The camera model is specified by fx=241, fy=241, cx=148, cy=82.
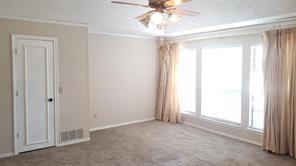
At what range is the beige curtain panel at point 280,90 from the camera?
410 cm

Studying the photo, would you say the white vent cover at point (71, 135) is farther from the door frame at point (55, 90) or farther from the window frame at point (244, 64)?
the window frame at point (244, 64)

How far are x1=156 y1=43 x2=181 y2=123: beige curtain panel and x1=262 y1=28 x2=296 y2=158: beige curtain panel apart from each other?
2.42 metres

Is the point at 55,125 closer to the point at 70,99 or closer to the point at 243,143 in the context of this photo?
the point at 70,99

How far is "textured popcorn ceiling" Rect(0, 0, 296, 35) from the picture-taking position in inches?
135

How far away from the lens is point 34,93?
4344 mm

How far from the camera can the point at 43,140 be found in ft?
14.8

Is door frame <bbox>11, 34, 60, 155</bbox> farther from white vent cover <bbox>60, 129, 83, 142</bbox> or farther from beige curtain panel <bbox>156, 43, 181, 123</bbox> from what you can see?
beige curtain panel <bbox>156, 43, 181, 123</bbox>

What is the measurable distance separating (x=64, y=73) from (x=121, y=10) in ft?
5.42

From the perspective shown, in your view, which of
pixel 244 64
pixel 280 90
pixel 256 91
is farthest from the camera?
pixel 244 64

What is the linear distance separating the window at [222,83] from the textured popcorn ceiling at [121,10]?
1.02 metres

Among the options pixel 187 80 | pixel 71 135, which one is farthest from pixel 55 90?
pixel 187 80

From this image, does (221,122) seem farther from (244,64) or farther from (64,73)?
(64,73)

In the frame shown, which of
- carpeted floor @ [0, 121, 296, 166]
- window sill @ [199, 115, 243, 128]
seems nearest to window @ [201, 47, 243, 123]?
window sill @ [199, 115, 243, 128]

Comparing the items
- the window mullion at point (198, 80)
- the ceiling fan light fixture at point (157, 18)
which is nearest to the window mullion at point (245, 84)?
the window mullion at point (198, 80)
